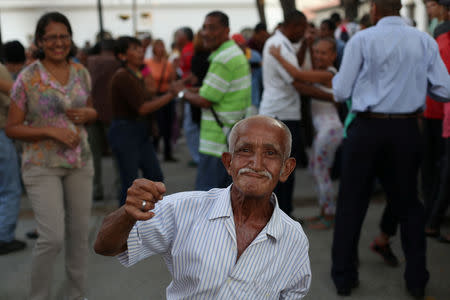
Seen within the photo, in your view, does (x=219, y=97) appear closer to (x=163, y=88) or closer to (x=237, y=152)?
(x=237, y=152)

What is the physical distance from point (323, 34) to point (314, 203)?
124 inches

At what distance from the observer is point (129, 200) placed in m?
1.63

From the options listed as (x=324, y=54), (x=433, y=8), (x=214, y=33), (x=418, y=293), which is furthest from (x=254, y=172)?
(x=433, y=8)

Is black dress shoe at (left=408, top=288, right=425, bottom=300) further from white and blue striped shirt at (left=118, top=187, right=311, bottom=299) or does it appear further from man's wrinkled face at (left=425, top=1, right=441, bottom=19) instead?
man's wrinkled face at (left=425, top=1, right=441, bottom=19)

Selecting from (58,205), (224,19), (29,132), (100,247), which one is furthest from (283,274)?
(224,19)

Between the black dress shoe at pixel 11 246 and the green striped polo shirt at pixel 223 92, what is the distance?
2.05m

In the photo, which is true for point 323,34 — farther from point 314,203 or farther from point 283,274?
point 283,274

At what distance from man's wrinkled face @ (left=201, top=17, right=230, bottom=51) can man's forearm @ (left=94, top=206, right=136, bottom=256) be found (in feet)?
9.46

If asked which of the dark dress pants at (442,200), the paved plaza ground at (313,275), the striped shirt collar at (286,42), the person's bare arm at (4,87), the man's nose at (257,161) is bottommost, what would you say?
the paved plaza ground at (313,275)

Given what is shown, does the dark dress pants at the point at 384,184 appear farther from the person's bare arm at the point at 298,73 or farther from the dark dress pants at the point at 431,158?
the dark dress pants at the point at 431,158

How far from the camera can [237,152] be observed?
6.33ft

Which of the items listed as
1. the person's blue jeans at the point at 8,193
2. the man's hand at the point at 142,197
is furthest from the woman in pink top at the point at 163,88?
the man's hand at the point at 142,197

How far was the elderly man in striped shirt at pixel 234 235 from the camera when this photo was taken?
1.83 m

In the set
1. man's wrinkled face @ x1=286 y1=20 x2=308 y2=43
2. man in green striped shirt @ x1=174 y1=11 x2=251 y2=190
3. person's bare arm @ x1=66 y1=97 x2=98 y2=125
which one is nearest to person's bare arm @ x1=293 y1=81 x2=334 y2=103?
man's wrinkled face @ x1=286 y1=20 x2=308 y2=43
